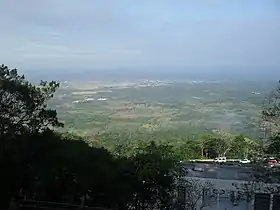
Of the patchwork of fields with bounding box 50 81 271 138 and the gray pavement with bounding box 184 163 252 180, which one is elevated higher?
the patchwork of fields with bounding box 50 81 271 138

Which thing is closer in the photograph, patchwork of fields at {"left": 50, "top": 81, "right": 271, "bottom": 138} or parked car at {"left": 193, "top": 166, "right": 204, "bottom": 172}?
parked car at {"left": 193, "top": 166, "right": 204, "bottom": 172}

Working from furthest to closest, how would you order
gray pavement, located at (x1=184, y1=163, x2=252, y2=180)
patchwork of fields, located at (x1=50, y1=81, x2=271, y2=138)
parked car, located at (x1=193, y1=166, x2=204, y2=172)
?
patchwork of fields, located at (x1=50, y1=81, x2=271, y2=138)
parked car, located at (x1=193, y1=166, x2=204, y2=172)
gray pavement, located at (x1=184, y1=163, x2=252, y2=180)

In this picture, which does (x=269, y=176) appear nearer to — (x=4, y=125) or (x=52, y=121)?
(x=52, y=121)

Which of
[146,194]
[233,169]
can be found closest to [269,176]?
[146,194]

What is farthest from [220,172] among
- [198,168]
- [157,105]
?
[157,105]

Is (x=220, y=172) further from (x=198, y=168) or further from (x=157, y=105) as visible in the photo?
(x=157, y=105)

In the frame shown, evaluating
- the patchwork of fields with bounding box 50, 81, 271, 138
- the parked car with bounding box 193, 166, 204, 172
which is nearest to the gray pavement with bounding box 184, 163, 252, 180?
the parked car with bounding box 193, 166, 204, 172

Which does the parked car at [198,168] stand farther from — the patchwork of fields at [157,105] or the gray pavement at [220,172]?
the patchwork of fields at [157,105]

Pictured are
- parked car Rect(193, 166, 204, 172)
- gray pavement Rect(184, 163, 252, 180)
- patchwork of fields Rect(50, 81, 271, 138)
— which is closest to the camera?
gray pavement Rect(184, 163, 252, 180)

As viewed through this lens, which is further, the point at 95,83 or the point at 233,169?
the point at 95,83

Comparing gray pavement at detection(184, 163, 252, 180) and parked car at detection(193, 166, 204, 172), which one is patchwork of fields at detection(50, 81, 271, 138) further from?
parked car at detection(193, 166, 204, 172)

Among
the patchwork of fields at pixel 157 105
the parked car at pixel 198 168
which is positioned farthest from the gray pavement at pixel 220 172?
the patchwork of fields at pixel 157 105
